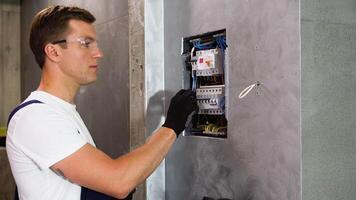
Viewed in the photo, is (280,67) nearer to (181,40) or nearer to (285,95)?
(285,95)

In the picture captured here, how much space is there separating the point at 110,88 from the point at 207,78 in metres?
0.92

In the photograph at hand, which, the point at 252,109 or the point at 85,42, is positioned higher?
the point at 85,42

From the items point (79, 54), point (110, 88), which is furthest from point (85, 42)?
point (110, 88)

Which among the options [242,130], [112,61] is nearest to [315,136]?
[242,130]

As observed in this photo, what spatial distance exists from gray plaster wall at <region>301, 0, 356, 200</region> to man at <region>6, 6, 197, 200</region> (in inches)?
19.7

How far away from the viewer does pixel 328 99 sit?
4.81 ft

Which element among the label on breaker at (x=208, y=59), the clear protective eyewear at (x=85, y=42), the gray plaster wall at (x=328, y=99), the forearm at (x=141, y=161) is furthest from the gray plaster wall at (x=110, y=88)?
the gray plaster wall at (x=328, y=99)

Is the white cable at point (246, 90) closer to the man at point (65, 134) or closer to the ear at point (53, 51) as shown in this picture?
the man at point (65, 134)

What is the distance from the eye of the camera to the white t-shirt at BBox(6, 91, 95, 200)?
1.34m

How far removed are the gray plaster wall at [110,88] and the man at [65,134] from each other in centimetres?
79

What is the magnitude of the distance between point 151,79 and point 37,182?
876mm

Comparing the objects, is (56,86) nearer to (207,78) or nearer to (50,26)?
(50,26)

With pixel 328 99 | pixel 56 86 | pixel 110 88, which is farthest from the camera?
pixel 110 88

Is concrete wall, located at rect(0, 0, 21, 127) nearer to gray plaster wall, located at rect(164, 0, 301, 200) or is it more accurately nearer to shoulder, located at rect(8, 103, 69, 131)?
gray plaster wall, located at rect(164, 0, 301, 200)
